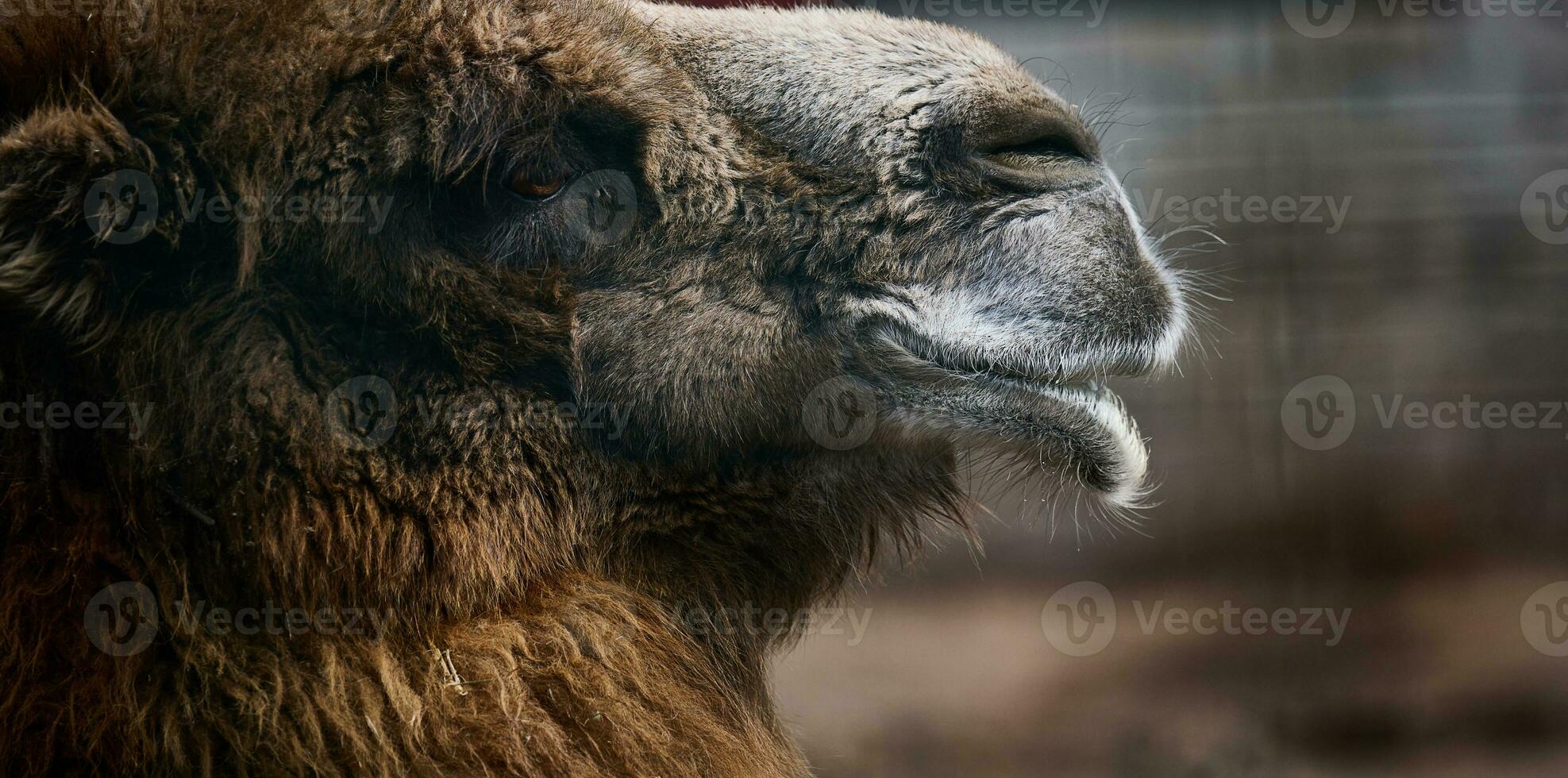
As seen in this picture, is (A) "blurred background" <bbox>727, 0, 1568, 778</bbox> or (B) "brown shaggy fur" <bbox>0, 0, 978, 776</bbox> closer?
(B) "brown shaggy fur" <bbox>0, 0, 978, 776</bbox>

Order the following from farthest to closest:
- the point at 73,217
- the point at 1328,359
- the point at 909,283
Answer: the point at 1328,359 → the point at 909,283 → the point at 73,217

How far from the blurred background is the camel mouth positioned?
14.0 ft

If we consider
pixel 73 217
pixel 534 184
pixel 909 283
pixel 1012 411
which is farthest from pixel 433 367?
pixel 1012 411

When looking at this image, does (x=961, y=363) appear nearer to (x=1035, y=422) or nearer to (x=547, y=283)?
(x=1035, y=422)

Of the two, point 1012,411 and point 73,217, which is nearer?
point 73,217

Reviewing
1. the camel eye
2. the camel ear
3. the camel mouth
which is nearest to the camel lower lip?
the camel mouth

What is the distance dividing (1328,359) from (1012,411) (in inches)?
209

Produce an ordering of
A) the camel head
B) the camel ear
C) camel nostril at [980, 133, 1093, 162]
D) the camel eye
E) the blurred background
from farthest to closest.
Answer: the blurred background → camel nostril at [980, 133, 1093, 162] → the camel eye → the camel head → the camel ear

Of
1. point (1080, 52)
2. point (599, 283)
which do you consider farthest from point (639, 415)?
point (1080, 52)

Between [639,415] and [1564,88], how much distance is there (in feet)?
22.5

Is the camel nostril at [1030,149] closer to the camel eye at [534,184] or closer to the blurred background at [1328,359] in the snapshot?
the camel eye at [534,184]

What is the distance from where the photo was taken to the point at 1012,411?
7.15ft

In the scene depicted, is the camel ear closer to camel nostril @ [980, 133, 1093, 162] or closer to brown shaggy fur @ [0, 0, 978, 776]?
brown shaggy fur @ [0, 0, 978, 776]

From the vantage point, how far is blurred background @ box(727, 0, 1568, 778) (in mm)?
6602
